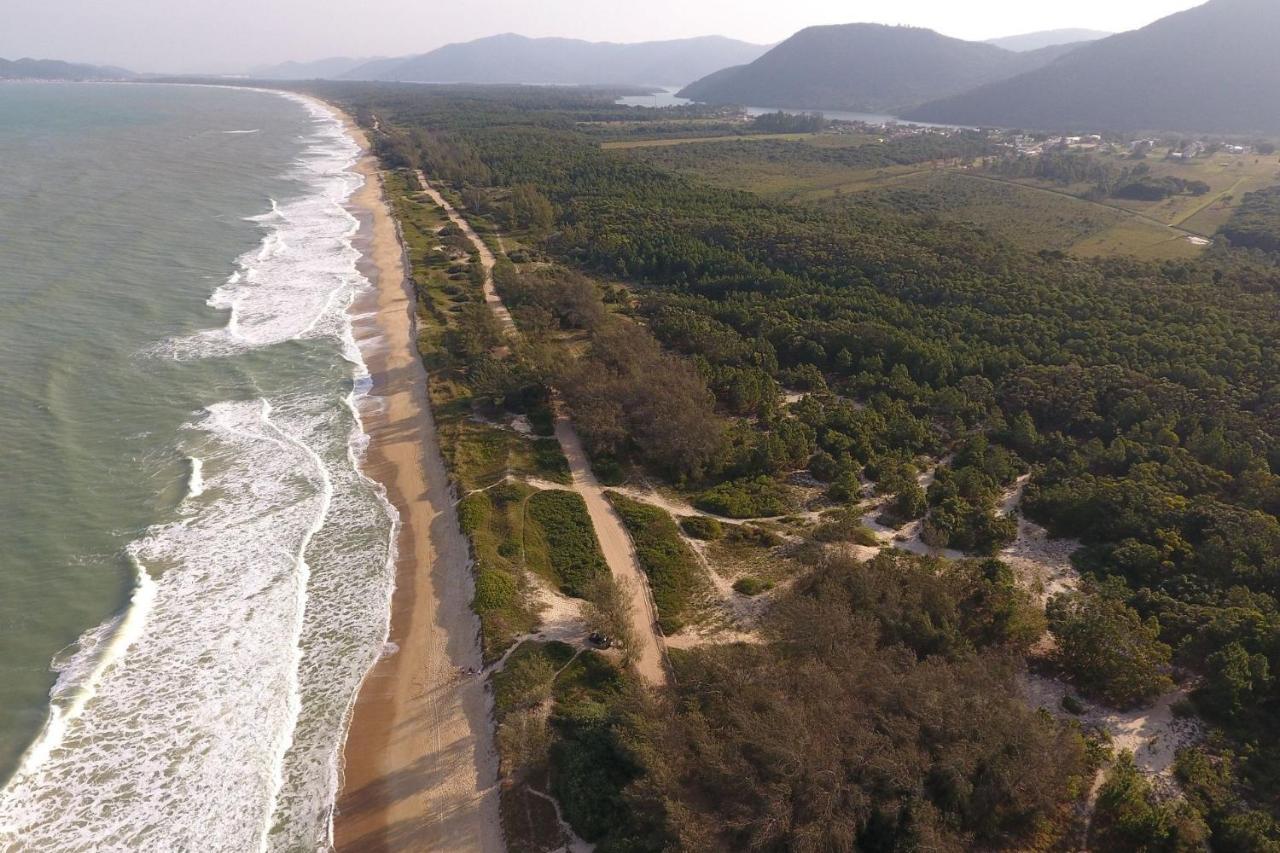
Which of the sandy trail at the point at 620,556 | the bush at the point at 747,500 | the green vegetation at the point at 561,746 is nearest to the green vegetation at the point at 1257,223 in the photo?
the bush at the point at 747,500

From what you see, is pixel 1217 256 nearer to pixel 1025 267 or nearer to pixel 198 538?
pixel 1025 267

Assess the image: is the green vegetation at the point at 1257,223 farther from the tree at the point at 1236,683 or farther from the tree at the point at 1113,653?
the tree at the point at 1236,683

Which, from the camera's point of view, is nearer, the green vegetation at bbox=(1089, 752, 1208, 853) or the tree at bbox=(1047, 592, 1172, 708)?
the green vegetation at bbox=(1089, 752, 1208, 853)

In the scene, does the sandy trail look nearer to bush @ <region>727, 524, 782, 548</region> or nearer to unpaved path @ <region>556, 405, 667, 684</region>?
unpaved path @ <region>556, 405, 667, 684</region>

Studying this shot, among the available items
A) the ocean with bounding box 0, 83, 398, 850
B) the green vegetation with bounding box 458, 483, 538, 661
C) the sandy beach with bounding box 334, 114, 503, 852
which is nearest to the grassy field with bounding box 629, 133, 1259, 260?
the green vegetation with bounding box 458, 483, 538, 661

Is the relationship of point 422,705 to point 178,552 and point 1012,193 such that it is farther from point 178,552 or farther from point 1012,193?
point 1012,193
